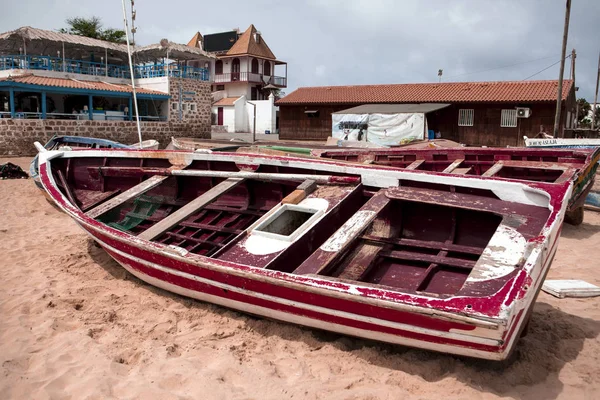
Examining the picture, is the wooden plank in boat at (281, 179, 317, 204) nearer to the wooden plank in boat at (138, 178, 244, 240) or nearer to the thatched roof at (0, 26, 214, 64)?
the wooden plank in boat at (138, 178, 244, 240)

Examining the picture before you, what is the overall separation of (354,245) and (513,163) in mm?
4803

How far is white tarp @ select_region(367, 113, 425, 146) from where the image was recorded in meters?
24.3

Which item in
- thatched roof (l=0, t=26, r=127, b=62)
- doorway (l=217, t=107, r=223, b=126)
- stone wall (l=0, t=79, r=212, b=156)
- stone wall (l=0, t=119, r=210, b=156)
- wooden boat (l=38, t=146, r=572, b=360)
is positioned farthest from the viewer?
doorway (l=217, t=107, r=223, b=126)

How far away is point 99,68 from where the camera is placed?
26.0 metres

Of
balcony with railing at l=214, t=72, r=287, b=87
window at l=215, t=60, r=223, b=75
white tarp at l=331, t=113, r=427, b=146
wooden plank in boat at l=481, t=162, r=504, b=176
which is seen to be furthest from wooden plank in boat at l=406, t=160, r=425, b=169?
window at l=215, t=60, r=223, b=75

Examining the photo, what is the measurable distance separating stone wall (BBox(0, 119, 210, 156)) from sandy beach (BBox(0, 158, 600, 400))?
16733 mm

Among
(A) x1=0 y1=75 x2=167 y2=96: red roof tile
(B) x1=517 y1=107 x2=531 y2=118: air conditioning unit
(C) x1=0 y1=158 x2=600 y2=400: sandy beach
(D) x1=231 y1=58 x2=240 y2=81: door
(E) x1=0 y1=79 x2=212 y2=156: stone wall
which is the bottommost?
(C) x1=0 y1=158 x2=600 y2=400: sandy beach

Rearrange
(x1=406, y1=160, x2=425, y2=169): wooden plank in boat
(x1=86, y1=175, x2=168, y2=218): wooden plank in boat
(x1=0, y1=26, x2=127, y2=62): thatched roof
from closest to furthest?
(x1=86, y1=175, x2=168, y2=218): wooden plank in boat, (x1=406, y1=160, x2=425, y2=169): wooden plank in boat, (x1=0, y1=26, x2=127, y2=62): thatched roof

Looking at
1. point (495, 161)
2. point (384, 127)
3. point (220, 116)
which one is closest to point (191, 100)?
point (220, 116)

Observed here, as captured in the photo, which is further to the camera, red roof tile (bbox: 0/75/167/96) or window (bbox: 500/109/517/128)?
window (bbox: 500/109/517/128)

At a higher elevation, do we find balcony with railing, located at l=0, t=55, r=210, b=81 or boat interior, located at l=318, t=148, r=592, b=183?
balcony with railing, located at l=0, t=55, r=210, b=81

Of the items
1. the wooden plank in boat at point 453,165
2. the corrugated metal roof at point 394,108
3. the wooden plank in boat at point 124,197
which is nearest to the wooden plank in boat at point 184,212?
the wooden plank in boat at point 124,197

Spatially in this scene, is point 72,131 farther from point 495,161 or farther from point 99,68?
point 495,161

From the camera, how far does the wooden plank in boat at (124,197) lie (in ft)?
19.0
